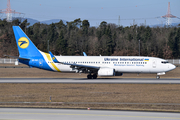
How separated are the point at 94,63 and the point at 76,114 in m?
27.5

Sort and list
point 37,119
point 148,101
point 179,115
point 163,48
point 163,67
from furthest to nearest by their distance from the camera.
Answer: point 163,48 → point 163,67 → point 148,101 → point 179,115 → point 37,119

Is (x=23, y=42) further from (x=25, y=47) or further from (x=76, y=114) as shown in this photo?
(x=76, y=114)

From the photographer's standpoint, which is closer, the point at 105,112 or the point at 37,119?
the point at 37,119

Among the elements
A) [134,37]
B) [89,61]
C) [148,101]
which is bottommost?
[148,101]

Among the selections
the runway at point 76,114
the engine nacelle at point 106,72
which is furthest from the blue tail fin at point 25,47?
the runway at point 76,114

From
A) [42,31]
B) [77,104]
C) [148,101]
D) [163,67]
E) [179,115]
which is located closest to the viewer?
[179,115]

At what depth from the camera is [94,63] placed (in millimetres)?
42812

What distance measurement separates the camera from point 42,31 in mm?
124250

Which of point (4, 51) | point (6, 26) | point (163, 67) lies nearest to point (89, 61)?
point (163, 67)

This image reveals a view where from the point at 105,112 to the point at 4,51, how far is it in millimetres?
102344

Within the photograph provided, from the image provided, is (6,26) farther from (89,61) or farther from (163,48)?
(89,61)

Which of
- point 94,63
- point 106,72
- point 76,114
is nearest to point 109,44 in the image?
point 94,63

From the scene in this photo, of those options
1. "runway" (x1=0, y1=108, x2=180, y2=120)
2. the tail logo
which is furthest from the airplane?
"runway" (x1=0, y1=108, x2=180, y2=120)

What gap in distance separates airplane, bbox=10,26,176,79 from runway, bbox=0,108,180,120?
23874mm
